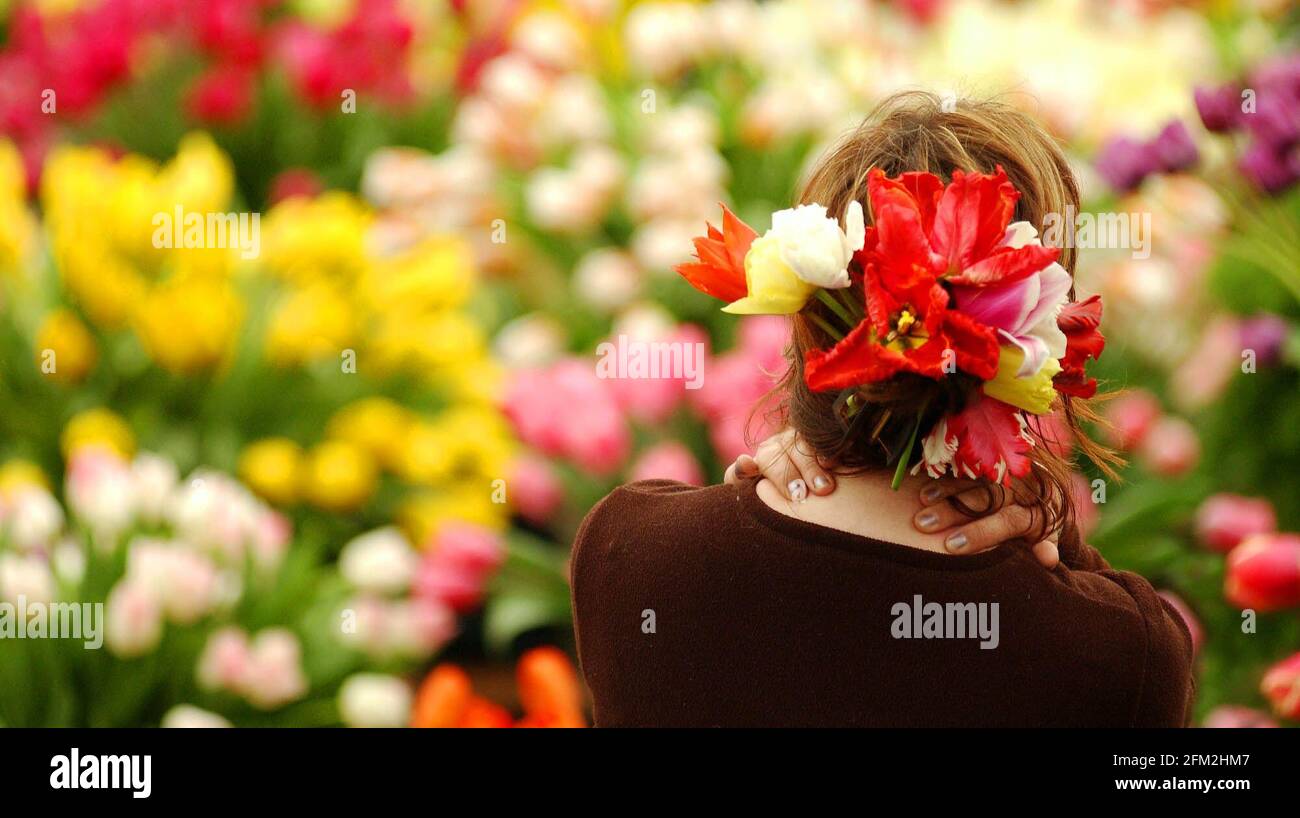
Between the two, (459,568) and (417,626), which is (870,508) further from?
(459,568)

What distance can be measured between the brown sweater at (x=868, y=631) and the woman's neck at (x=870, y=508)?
19 mm

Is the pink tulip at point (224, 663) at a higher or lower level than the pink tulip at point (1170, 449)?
lower

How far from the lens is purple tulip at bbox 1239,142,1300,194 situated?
78.3 inches

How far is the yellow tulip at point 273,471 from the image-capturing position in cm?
301

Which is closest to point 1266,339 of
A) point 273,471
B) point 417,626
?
point 417,626

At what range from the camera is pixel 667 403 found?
8.95 feet

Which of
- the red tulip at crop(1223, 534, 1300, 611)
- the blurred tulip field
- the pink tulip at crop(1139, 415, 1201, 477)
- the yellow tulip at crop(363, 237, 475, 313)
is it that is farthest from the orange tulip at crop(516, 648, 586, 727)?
the yellow tulip at crop(363, 237, 475, 313)

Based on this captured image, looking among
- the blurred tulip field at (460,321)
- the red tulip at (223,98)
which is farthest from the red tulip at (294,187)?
the red tulip at (223,98)

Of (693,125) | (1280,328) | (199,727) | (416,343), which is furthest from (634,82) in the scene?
(199,727)

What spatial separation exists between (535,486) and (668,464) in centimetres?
29

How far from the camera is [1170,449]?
2.71 m

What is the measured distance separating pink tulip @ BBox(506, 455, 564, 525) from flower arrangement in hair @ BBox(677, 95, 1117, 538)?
5.04ft

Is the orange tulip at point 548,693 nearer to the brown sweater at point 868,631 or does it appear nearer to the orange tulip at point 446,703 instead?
the orange tulip at point 446,703
